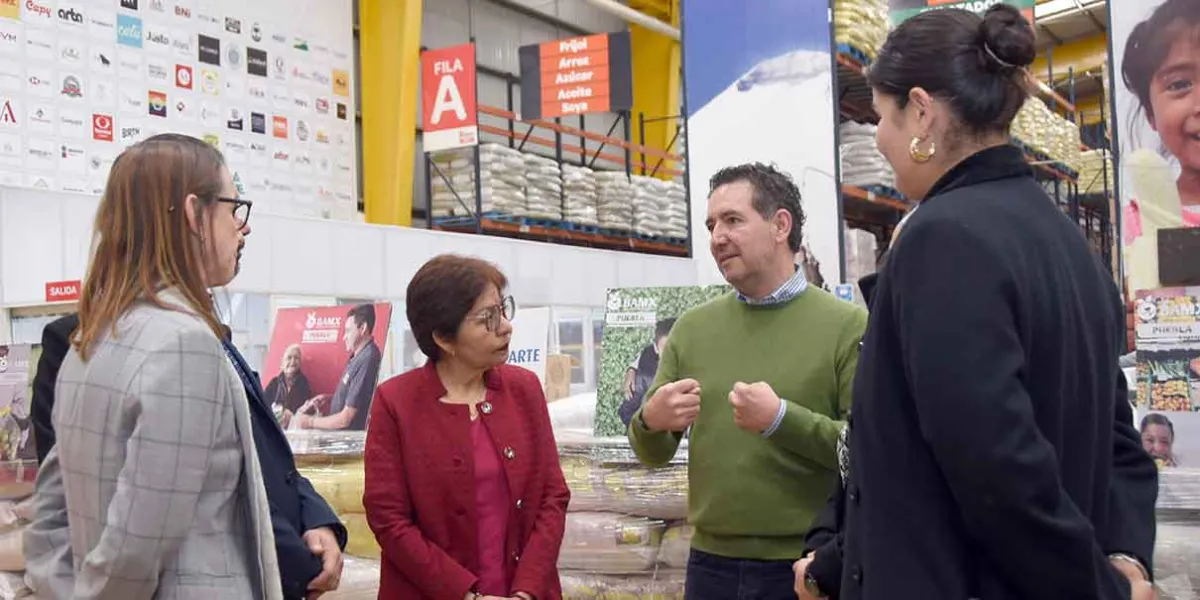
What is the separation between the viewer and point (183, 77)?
9273mm

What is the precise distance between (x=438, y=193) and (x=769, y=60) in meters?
5.38

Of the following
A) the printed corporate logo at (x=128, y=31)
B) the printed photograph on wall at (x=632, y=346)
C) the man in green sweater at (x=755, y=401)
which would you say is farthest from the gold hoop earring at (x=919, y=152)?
the printed corporate logo at (x=128, y=31)

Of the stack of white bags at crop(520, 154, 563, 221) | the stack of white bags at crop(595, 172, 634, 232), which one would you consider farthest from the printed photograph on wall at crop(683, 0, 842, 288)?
the stack of white bags at crop(595, 172, 634, 232)

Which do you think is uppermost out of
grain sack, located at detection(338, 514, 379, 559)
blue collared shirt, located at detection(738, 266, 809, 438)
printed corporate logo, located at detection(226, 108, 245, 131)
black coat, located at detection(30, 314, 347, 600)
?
printed corporate logo, located at detection(226, 108, 245, 131)

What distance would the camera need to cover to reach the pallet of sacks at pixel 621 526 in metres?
2.88

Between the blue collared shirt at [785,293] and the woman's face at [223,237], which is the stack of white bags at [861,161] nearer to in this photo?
the blue collared shirt at [785,293]

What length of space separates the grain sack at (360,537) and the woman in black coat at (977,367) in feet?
7.07

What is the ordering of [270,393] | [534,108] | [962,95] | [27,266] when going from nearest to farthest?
[962,95] → [270,393] → [27,266] → [534,108]

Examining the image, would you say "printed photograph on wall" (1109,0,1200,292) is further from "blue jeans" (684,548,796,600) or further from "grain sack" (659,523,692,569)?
"blue jeans" (684,548,796,600)

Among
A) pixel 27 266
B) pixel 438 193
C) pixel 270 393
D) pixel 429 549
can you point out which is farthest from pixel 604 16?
pixel 429 549

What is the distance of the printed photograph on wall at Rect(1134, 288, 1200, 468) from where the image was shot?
2.34 metres

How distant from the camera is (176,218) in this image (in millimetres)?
1755

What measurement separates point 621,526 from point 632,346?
0.48m

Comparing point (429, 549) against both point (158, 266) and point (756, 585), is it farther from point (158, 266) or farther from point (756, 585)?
point (158, 266)
